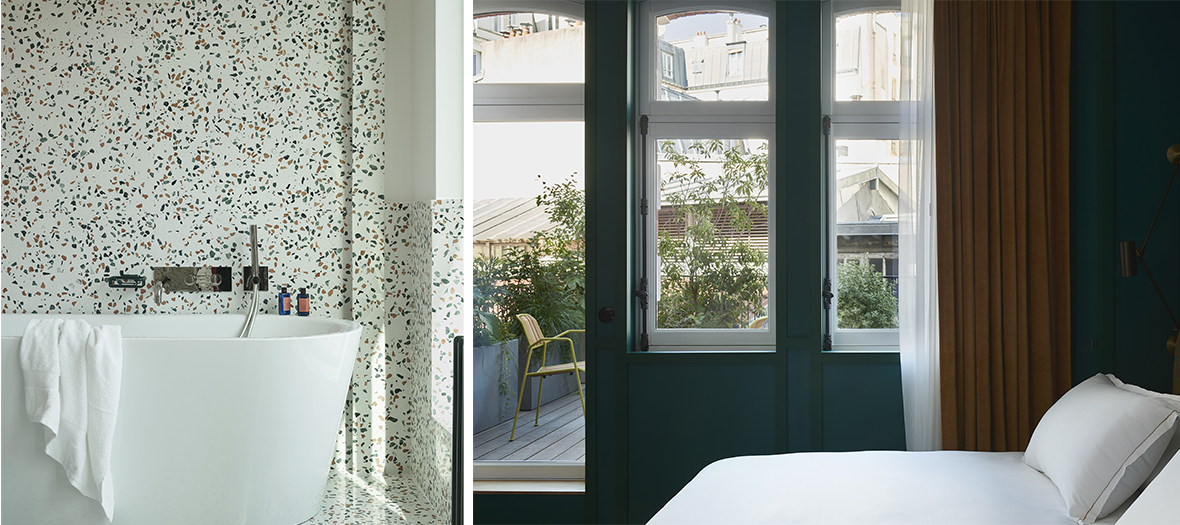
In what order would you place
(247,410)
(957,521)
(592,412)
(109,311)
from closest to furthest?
(957,521), (247,410), (109,311), (592,412)

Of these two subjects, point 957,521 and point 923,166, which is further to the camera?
point 923,166

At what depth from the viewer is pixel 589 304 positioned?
126 inches

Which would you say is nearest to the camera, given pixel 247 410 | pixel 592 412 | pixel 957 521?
pixel 957 521

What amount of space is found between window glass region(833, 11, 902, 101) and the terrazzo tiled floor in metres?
2.47

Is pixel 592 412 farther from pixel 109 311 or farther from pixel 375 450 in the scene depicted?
pixel 109 311

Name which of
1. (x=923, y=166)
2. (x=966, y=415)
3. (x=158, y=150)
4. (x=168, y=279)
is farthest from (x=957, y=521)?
(x=158, y=150)

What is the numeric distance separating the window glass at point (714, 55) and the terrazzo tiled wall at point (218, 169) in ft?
4.24

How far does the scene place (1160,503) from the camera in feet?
5.27

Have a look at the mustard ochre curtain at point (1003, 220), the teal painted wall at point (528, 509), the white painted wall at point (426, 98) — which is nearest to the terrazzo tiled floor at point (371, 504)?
the teal painted wall at point (528, 509)

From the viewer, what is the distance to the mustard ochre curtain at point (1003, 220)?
2.98 m

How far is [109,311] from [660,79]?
2.47 meters

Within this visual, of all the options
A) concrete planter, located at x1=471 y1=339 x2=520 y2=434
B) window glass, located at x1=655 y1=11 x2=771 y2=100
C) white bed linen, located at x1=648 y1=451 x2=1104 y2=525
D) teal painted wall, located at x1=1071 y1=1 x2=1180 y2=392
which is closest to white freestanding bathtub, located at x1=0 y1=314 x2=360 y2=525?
concrete planter, located at x1=471 y1=339 x2=520 y2=434

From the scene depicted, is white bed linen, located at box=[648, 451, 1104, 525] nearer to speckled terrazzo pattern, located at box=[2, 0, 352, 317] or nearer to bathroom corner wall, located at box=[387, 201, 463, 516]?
bathroom corner wall, located at box=[387, 201, 463, 516]

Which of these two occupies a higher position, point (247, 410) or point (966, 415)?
point (247, 410)
